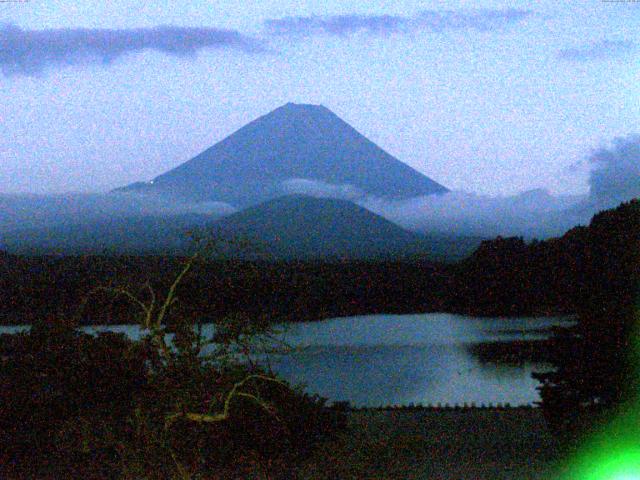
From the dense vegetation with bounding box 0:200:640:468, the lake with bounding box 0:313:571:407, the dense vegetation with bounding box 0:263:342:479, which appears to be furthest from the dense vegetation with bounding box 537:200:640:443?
the lake with bounding box 0:313:571:407

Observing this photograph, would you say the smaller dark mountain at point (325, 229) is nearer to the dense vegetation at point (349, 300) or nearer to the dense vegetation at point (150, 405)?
the dense vegetation at point (349, 300)

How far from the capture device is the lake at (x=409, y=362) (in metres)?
17.5

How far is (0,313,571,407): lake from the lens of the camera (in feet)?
57.4

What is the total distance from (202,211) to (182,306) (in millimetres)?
73630

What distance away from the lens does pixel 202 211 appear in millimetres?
79438

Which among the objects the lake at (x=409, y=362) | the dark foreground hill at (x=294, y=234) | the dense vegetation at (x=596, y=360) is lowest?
the lake at (x=409, y=362)

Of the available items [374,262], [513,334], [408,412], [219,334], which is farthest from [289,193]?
[219,334]

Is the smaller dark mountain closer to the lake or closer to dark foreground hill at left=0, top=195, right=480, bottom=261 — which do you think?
dark foreground hill at left=0, top=195, right=480, bottom=261

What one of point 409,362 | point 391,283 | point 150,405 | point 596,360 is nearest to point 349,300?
point 391,283

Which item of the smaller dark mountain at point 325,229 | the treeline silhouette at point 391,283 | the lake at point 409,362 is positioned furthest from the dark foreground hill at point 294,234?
the lake at point 409,362

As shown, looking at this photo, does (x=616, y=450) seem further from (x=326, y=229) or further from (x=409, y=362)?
(x=326, y=229)

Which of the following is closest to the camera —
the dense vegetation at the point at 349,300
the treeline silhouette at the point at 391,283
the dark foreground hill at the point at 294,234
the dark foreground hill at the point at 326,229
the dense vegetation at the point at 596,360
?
the dense vegetation at the point at 349,300

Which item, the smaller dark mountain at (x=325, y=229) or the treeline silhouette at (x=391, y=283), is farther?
the smaller dark mountain at (x=325, y=229)

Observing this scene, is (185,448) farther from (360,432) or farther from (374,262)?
(374,262)
